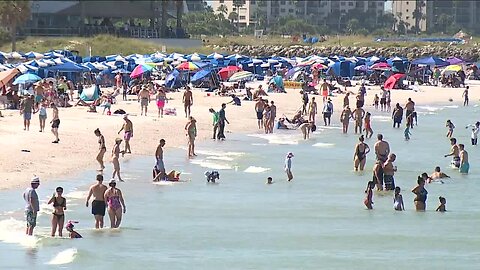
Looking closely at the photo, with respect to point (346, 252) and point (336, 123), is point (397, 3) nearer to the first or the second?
point (336, 123)

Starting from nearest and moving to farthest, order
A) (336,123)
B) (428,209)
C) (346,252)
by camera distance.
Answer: (346,252)
(428,209)
(336,123)

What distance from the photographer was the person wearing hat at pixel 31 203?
628 inches

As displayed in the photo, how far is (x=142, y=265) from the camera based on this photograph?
15523mm

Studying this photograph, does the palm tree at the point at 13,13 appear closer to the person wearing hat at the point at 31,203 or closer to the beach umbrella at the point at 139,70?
the beach umbrella at the point at 139,70

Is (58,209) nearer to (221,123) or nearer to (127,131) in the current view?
(127,131)

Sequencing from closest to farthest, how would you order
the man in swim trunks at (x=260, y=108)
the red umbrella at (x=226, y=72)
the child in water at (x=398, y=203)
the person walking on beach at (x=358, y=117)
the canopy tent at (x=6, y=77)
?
the child in water at (x=398, y=203), the man in swim trunks at (x=260, y=108), the person walking on beach at (x=358, y=117), the canopy tent at (x=6, y=77), the red umbrella at (x=226, y=72)

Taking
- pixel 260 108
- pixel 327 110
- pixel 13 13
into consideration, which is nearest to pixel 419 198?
pixel 260 108

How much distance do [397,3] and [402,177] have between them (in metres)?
149

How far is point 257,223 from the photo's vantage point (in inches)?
754

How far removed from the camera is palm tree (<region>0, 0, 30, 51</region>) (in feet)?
211

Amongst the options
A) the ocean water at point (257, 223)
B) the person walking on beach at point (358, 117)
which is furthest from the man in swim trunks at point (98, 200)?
the person walking on beach at point (358, 117)

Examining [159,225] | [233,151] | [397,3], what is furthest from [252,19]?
[159,225]

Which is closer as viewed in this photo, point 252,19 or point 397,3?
point 252,19

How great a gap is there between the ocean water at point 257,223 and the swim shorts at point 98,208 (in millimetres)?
353
